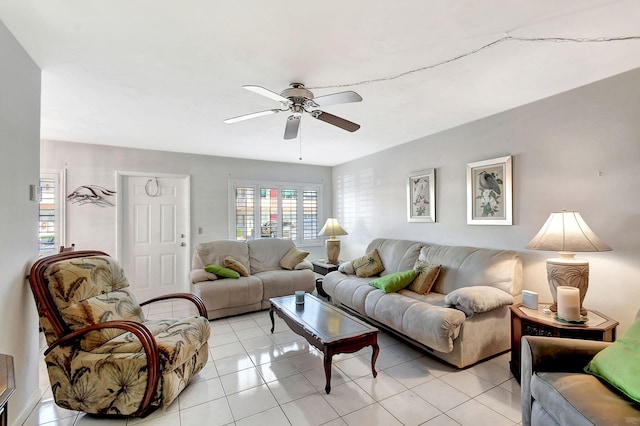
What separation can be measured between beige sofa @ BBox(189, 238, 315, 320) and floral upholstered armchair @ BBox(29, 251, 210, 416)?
1617 mm

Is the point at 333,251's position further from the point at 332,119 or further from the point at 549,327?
the point at 549,327

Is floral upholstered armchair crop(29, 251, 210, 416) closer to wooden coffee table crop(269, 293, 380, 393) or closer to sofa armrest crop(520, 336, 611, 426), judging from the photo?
wooden coffee table crop(269, 293, 380, 393)

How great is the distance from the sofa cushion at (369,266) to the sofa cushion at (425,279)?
0.73 meters

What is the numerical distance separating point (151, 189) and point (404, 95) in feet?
13.4

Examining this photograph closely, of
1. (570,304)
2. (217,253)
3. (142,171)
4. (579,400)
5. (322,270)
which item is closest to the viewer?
(579,400)

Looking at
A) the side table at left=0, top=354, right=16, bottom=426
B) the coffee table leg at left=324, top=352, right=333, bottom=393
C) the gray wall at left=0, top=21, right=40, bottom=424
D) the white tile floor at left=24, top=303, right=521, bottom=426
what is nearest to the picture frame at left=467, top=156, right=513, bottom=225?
the white tile floor at left=24, top=303, right=521, bottom=426

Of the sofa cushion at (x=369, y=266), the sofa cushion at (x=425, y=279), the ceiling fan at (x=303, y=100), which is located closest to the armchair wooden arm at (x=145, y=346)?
the ceiling fan at (x=303, y=100)

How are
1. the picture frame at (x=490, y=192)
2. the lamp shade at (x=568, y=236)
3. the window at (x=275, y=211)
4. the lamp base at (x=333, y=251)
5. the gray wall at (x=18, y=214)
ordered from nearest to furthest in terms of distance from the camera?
the gray wall at (x=18, y=214), the lamp shade at (x=568, y=236), the picture frame at (x=490, y=192), the lamp base at (x=333, y=251), the window at (x=275, y=211)

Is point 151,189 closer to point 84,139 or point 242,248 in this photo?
point 84,139

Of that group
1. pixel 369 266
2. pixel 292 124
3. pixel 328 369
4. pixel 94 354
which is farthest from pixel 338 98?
pixel 369 266

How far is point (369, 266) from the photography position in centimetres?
393

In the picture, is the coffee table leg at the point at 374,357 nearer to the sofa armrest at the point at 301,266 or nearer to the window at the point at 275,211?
the sofa armrest at the point at 301,266

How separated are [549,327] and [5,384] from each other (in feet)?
9.45

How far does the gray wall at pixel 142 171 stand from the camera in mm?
4062
